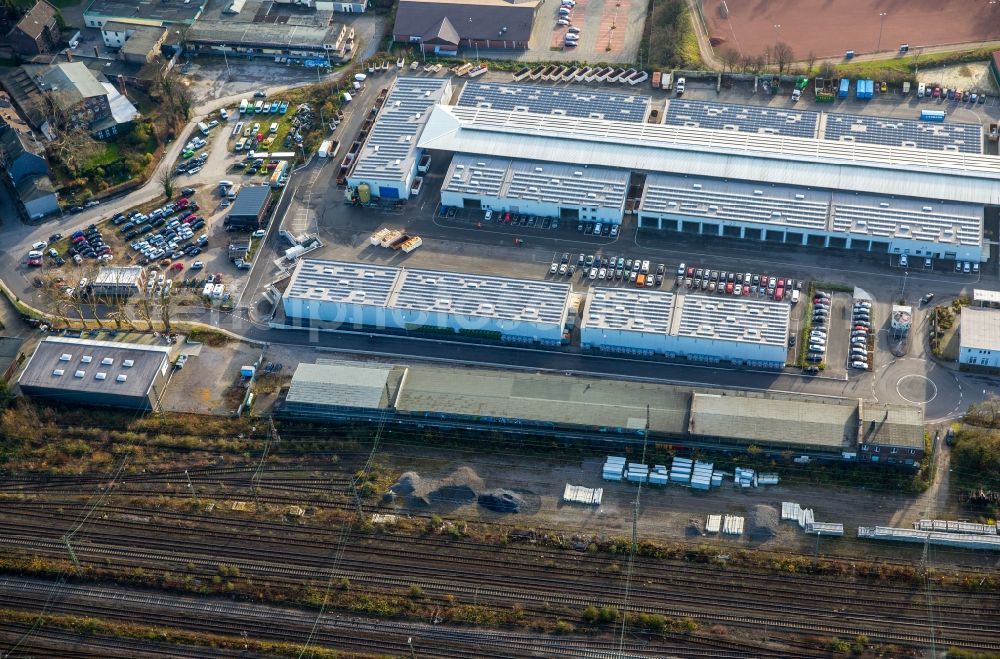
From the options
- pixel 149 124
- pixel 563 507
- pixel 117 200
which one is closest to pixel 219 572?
pixel 563 507

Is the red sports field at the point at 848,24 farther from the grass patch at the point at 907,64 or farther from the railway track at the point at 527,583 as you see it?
the railway track at the point at 527,583

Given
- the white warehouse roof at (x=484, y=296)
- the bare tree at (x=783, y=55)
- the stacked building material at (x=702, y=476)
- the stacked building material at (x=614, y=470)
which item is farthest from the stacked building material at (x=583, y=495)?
the bare tree at (x=783, y=55)

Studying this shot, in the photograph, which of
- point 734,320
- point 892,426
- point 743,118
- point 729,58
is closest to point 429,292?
point 734,320

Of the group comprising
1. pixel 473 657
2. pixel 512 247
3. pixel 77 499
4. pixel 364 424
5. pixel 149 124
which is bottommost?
pixel 473 657

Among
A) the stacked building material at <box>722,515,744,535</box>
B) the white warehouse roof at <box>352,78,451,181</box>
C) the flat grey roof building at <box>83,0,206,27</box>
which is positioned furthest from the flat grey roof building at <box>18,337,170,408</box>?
the flat grey roof building at <box>83,0,206,27</box>

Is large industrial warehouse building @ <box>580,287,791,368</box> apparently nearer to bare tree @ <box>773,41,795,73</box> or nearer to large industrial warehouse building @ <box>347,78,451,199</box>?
large industrial warehouse building @ <box>347,78,451,199</box>

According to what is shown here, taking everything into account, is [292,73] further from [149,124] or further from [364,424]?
[364,424]
